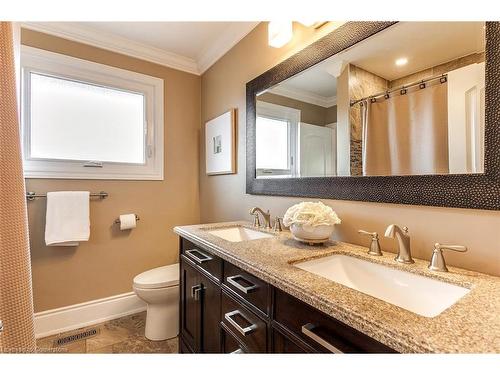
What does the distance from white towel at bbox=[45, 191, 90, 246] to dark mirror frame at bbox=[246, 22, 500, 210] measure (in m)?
1.33

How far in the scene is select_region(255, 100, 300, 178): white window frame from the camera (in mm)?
1382

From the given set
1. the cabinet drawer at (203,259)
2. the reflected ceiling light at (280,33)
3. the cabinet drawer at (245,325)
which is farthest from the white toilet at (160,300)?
the reflected ceiling light at (280,33)

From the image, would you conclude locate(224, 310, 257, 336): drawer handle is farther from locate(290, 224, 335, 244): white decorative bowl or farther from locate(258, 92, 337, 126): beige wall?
locate(258, 92, 337, 126): beige wall

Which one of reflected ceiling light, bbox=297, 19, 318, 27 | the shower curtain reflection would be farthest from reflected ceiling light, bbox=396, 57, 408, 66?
reflected ceiling light, bbox=297, 19, 318, 27

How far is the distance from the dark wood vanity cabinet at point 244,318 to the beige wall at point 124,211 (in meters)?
0.90

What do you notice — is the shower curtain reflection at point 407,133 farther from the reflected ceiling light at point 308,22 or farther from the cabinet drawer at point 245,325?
the cabinet drawer at point 245,325

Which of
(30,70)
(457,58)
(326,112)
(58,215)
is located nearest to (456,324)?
(457,58)

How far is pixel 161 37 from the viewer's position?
1.98 metres

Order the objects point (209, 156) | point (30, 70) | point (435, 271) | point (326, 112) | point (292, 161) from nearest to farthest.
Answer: point (435, 271), point (326, 112), point (292, 161), point (30, 70), point (209, 156)

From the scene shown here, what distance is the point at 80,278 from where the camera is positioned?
189cm

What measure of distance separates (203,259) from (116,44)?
200cm
